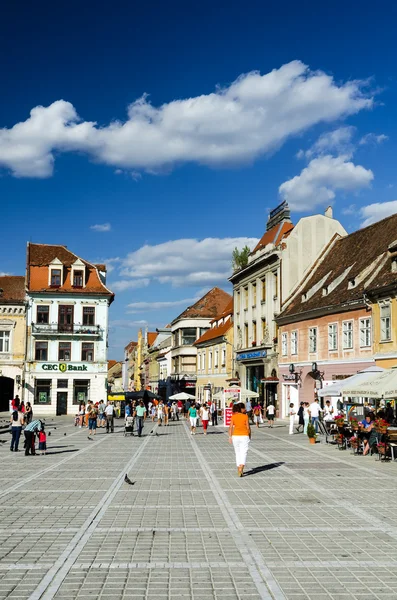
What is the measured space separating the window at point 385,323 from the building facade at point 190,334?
4799 centimetres

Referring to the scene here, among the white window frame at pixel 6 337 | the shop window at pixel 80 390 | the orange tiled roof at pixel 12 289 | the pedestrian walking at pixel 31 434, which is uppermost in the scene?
the orange tiled roof at pixel 12 289

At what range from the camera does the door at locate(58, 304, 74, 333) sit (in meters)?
61.6

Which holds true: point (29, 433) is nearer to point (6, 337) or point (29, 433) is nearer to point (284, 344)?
point (284, 344)

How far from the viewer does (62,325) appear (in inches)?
2424

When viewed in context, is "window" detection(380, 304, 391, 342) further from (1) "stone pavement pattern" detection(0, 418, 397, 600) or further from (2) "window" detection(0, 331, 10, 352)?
(2) "window" detection(0, 331, 10, 352)

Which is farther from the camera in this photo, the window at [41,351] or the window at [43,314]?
the window at [43,314]

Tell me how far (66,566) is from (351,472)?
11387 millimetres

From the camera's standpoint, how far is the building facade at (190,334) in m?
83.9

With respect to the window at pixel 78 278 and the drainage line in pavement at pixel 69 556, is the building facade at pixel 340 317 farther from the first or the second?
the drainage line in pavement at pixel 69 556

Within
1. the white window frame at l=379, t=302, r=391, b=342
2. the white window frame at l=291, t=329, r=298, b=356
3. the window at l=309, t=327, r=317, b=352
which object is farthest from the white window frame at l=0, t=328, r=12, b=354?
the white window frame at l=379, t=302, r=391, b=342

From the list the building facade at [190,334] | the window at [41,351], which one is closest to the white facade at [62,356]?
the window at [41,351]

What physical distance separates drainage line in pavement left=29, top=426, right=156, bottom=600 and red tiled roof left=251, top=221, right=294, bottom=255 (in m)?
42.4

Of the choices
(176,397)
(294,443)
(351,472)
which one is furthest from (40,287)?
(351,472)

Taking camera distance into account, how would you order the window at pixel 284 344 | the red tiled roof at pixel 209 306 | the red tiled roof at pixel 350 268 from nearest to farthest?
1. the red tiled roof at pixel 350 268
2. the window at pixel 284 344
3. the red tiled roof at pixel 209 306
